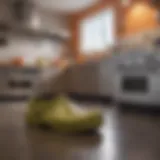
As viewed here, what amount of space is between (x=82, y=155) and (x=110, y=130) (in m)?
0.40

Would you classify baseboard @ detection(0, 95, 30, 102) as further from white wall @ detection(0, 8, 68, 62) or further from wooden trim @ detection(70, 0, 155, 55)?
wooden trim @ detection(70, 0, 155, 55)

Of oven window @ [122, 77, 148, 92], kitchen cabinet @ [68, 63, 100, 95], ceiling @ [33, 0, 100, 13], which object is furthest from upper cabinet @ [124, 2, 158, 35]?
oven window @ [122, 77, 148, 92]

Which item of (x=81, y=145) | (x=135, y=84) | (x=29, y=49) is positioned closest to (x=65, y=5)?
(x=29, y=49)

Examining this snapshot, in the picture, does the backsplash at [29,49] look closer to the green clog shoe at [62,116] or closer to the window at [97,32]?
the window at [97,32]

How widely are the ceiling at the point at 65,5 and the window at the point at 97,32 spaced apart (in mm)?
216

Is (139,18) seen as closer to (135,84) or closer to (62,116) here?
(135,84)

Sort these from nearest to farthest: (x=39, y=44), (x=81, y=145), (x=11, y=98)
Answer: (x=81, y=145) < (x=11, y=98) < (x=39, y=44)

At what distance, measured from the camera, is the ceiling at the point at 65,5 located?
3803mm

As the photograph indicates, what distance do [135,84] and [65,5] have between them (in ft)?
7.91

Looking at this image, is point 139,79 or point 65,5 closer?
point 139,79

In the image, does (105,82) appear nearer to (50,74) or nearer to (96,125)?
(50,74)

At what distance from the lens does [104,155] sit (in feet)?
2.03

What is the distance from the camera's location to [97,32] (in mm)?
3986

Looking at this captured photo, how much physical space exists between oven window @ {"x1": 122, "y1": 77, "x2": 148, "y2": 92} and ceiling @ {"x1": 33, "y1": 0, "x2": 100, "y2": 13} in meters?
2.09
